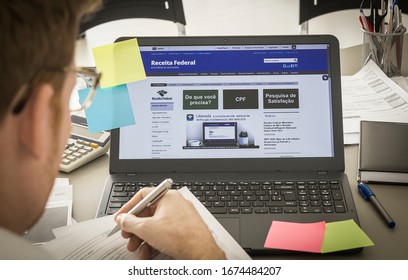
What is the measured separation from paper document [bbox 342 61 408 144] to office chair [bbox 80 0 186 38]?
2.19 feet

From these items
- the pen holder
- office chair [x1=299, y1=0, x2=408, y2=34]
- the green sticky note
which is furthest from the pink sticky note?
office chair [x1=299, y1=0, x2=408, y2=34]

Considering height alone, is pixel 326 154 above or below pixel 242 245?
above

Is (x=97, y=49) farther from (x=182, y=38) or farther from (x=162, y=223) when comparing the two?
(x=162, y=223)

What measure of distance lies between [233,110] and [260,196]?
191mm

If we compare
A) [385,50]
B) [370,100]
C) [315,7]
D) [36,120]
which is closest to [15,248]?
[36,120]

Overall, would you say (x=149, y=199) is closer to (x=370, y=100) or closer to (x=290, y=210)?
(x=290, y=210)

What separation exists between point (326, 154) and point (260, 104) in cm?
17

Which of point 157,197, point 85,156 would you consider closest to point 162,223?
point 157,197

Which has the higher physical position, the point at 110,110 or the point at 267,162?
the point at 110,110

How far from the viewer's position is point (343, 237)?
3.23 ft

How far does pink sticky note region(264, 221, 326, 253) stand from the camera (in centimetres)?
97

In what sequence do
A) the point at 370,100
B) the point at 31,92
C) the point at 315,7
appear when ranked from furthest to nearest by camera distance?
1. the point at 315,7
2. the point at 370,100
3. the point at 31,92

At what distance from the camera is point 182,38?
1.19m

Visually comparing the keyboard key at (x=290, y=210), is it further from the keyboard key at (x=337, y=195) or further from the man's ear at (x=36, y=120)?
the man's ear at (x=36, y=120)
